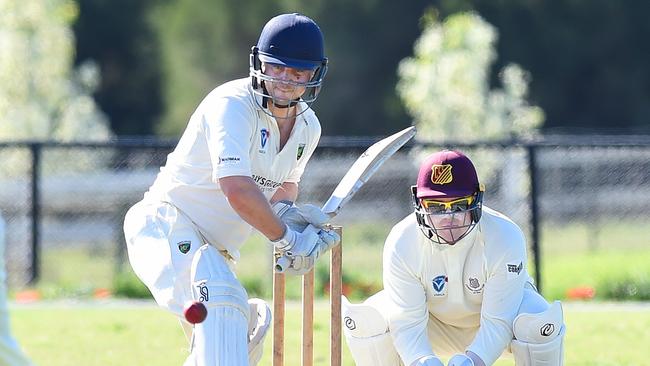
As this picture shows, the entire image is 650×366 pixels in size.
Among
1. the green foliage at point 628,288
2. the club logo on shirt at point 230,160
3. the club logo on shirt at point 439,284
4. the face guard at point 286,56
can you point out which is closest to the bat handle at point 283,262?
the club logo on shirt at point 230,160

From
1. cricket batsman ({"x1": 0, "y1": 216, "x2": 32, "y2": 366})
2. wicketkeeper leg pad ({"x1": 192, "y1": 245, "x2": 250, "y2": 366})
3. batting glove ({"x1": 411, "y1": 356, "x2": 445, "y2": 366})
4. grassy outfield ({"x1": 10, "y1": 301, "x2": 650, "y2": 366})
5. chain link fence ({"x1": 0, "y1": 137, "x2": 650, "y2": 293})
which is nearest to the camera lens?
cricket batsman ({"x1": 0, "y1": 216, "x2": 32, "y2": 366})

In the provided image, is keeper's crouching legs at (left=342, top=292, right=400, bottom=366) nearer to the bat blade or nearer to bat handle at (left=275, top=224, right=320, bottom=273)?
the bat blade

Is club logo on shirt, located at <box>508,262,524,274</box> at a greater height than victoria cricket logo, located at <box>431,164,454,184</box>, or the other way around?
victoria cricket logo, located at <box>431,164,454,184</box>

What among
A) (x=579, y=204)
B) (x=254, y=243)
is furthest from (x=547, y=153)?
(x=579, y=204)

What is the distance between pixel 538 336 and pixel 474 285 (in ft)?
Result: 1.01

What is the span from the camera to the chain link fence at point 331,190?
10.8 m

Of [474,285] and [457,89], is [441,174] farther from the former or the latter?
[457,89]

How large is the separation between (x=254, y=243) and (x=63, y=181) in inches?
78.8

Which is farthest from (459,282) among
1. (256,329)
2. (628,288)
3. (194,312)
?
(628,288)

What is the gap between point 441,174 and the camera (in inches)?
191

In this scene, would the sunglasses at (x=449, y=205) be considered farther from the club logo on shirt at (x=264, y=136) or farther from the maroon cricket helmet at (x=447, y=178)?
the club logo on shirt at (x=264, y=136)

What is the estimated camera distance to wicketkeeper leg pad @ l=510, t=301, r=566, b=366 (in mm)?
4828

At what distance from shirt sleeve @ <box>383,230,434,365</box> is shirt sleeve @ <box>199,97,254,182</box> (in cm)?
87

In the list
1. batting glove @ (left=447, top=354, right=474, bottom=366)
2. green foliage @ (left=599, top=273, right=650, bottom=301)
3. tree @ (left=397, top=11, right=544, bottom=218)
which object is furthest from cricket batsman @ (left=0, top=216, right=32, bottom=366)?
tree @ (left=397, top=11, right=544, bottom=218)
